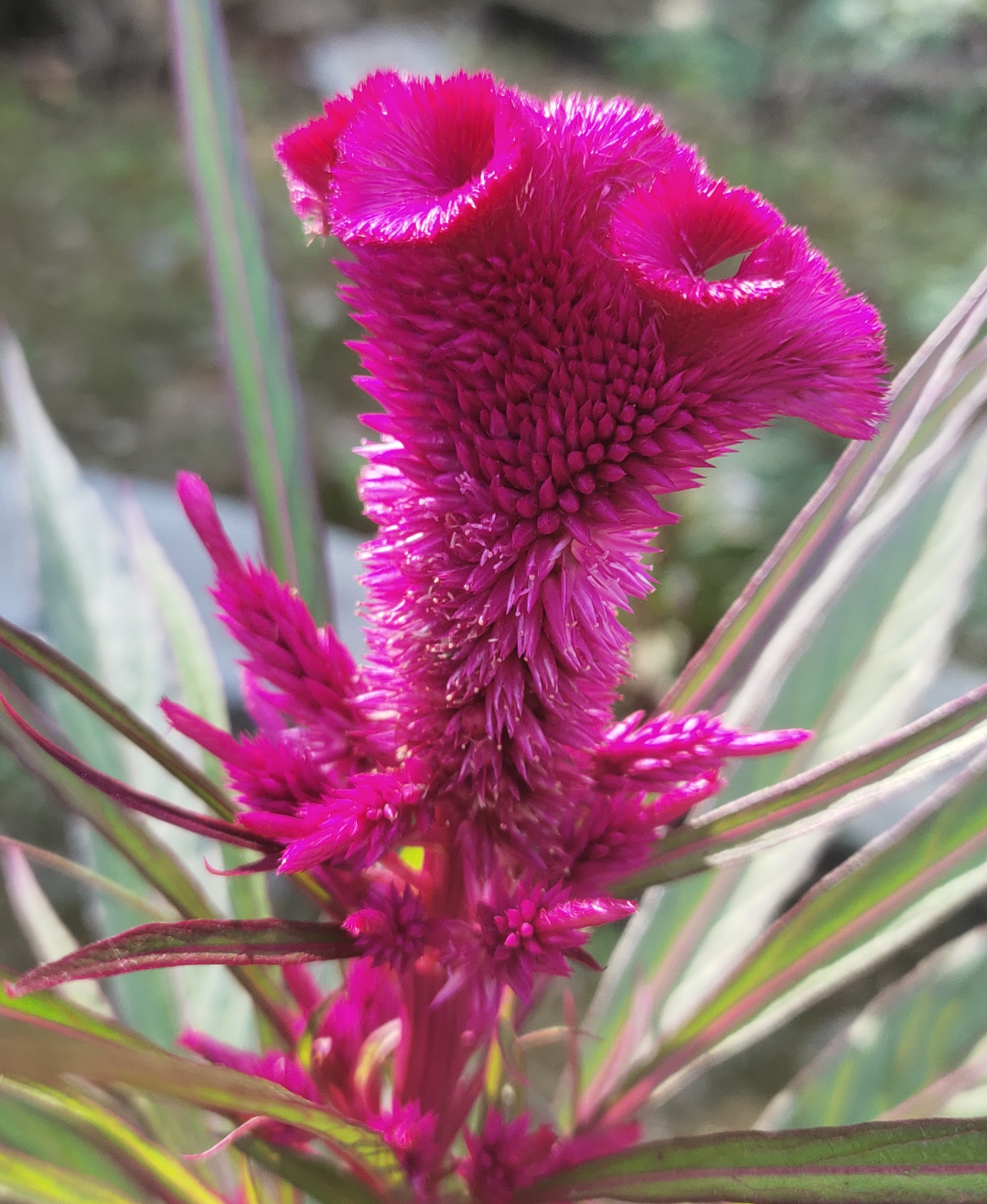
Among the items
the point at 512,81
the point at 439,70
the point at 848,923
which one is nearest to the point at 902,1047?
the point at 848,923

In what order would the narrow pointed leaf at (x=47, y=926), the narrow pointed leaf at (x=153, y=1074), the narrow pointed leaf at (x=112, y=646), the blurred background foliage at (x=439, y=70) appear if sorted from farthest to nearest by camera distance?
the blurred background foliage at (x=439, y=70) → the narrow pointed leaf at (x=112, y=646) → the narrow pointed leaf at (x=47, y=926) → the narrow pointed leaf at (x=153, y=1074)

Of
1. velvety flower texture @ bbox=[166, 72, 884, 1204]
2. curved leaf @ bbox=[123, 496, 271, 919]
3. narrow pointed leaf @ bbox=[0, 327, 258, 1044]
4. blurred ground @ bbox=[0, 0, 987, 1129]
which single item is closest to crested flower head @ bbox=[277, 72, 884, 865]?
velvety flower texture @ bbox=[166, 72, 884, 1204]

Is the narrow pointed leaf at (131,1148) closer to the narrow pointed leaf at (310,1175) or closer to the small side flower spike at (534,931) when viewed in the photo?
the narrow pointed leaf at (310,1175)

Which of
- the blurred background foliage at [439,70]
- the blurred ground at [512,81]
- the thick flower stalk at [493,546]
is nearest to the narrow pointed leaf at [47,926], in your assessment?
the thick flower stalk at [493,546]

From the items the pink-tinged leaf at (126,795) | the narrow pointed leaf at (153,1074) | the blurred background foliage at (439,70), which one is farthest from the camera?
the blurred background foliage at (439,70)

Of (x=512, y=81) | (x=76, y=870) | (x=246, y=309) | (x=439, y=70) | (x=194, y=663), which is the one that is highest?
(x=512, y=81)

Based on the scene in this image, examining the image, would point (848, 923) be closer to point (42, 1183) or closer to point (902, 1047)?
point (902, 1047)
